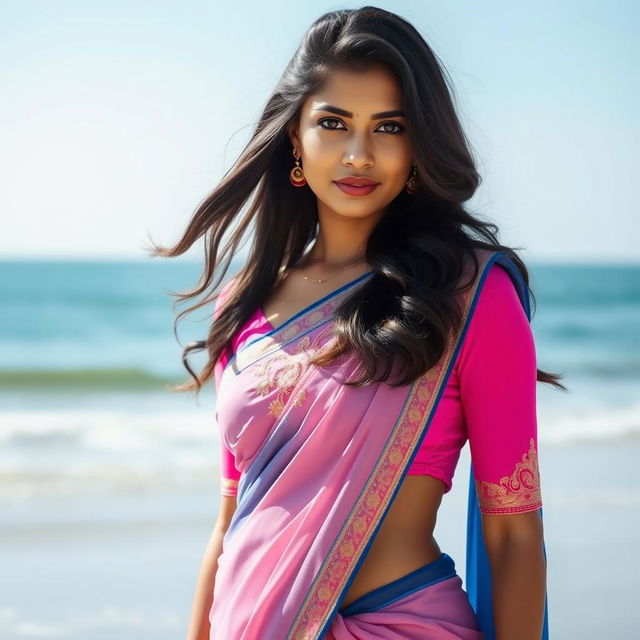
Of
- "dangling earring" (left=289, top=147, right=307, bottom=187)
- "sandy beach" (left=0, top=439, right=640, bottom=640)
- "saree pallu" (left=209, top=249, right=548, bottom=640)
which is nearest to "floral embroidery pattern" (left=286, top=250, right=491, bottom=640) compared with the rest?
"saree pallu" (left=209, top=249, right=548, bottom=640)

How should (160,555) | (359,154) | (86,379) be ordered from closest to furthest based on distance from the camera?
(359,154) < (160,555) < (86,379)

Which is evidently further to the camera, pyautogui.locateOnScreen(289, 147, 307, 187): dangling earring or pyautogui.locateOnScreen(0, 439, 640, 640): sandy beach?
pyautogui.locateOnScreen(0, 439, 640, 640): sandy beach

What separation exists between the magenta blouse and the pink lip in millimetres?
262

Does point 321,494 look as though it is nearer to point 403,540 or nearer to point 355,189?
point 403,540

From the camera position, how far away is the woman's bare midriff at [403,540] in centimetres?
172

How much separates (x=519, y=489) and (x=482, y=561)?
189 mm

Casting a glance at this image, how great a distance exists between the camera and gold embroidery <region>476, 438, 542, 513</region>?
169 cm

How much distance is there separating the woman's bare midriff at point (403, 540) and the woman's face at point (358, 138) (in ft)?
1.59

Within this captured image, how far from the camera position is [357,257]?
2018mm

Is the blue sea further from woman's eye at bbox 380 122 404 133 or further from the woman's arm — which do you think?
the woman's arm

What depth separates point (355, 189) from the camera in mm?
1866

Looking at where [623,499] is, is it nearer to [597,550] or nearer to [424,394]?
[597,550]

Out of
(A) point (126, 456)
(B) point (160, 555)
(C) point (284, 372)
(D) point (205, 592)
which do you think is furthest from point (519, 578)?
(A) point (126, 456)

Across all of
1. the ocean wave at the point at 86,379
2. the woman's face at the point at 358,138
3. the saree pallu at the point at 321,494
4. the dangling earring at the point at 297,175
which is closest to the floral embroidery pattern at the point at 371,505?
the saree pallu at the point at 321,494
